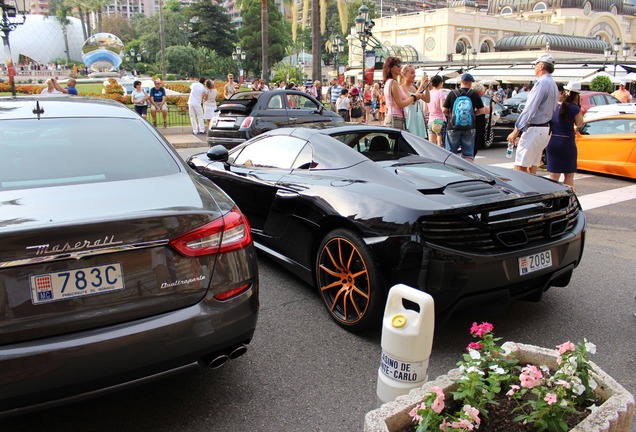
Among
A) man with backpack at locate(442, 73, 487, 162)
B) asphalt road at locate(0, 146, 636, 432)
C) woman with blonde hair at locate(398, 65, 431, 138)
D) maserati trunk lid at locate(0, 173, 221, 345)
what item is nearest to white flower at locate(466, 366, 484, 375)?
asphalt road at locate(0, 146, 636, 432)

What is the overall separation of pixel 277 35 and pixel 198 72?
14147 millimetres

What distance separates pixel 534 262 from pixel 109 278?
8.45 feet

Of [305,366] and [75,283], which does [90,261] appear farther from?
[305,366]

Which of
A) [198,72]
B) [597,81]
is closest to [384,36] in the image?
[198,72]

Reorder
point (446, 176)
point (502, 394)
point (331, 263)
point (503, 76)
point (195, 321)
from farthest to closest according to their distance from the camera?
1. point (503, 76)
2. point (446, 176)
3. point (331, 263)
4. point (195, 321)
5. point (502, 394)

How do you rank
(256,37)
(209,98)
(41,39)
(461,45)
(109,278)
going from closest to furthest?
(109,278) < (209,98) < (256,37) < (461,45) < (41,39)

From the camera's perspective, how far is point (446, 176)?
13.0 ft

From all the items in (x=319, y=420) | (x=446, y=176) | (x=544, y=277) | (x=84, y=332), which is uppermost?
(x=446, y=176)

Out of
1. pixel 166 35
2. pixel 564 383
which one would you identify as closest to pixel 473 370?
pixel 564 383

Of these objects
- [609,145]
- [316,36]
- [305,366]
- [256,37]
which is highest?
[256,37]

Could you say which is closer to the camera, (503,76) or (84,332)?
(84,332)

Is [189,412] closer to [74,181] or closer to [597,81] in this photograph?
[74,181]

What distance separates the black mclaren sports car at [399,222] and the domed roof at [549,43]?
74.1m

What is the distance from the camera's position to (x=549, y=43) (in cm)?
6931
